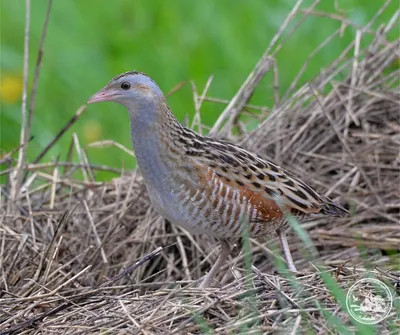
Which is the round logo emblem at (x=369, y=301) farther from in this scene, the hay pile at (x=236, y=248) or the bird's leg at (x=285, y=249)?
the bird's leg at (x=285, y=249)

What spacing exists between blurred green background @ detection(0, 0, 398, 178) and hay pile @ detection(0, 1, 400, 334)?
1331mm

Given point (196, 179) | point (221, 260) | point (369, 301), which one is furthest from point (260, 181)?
point (369, 301)

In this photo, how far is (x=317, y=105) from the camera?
6801 mm

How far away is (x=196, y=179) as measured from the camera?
5055 mm

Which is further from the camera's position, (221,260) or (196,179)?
(221,260)

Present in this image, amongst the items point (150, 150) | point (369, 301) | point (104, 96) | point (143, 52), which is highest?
point (104, 96)

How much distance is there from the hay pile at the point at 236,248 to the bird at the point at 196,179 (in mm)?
293

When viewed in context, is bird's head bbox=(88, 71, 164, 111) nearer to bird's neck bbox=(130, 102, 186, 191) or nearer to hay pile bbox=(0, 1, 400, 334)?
bird's neck bbox=(130, 102, 186, 191)

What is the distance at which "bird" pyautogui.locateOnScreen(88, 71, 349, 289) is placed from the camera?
503 cm

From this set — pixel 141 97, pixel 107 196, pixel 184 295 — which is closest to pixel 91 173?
pixel 107 196

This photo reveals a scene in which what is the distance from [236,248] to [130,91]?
134cm

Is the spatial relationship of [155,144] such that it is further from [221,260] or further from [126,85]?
[221,260]

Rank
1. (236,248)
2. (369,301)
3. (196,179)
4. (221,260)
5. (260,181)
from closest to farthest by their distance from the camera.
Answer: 1. (369,301)
2. (196,179)
3. (260,181)
4. (221,260)
5. (236,248)

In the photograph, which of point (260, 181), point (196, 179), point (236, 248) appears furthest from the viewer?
point (236, 248)
